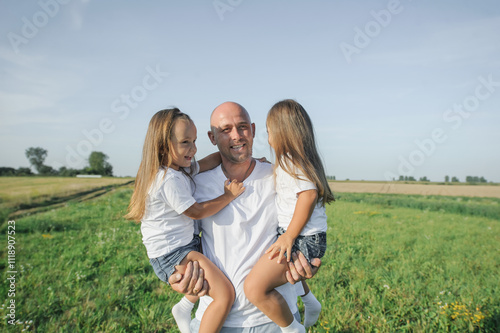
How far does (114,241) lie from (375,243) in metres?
7.19

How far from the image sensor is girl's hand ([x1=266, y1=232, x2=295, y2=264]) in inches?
93.0

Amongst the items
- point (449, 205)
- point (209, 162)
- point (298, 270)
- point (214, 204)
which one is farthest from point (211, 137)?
point (449, 205)

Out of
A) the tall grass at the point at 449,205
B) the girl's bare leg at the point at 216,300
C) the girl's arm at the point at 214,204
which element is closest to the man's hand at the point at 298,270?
the girl's bare leg at the point at 216,300

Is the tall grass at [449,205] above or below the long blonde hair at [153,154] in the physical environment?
Answer: below

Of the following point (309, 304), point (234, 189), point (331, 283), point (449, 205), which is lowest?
point (331, 283)

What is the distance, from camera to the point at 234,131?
8.71 feet

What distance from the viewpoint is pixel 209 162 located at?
9.33 feet

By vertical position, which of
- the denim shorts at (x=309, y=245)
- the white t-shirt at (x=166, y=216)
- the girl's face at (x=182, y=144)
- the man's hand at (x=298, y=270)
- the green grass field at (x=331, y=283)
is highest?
the girl's face at (x=182, y=144)

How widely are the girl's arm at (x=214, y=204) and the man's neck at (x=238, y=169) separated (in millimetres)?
214

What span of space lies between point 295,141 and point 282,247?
2.89 ft

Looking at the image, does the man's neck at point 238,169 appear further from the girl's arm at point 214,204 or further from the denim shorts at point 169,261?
the denim shorts at point 169,261

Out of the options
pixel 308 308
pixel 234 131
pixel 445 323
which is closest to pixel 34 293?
pixel 308 308

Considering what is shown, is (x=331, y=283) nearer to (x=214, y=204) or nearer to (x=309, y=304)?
(x=309, y=304)

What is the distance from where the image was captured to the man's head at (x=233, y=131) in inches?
105
